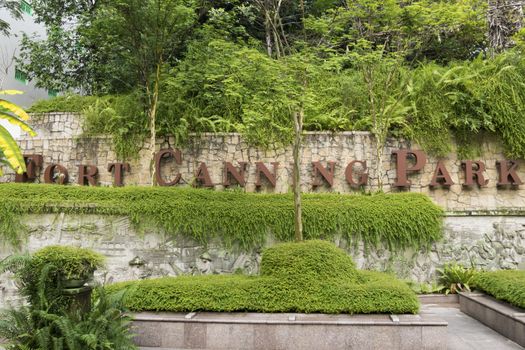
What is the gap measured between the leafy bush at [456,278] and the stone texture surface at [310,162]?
1780 mm

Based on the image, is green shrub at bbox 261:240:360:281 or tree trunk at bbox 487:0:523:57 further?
tree trunk at bbox 487:0:523:57

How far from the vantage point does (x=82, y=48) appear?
15.0 meters

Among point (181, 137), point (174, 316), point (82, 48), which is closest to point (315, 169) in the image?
point (181, 137)

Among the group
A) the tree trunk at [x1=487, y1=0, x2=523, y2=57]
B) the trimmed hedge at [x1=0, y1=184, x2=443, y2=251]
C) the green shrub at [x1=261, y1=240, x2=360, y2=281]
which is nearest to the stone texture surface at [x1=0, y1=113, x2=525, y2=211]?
the trimmed hedge at [x1=0, y1=184, x2=443, y2=251]

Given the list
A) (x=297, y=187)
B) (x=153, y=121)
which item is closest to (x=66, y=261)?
(x=297, y=187)

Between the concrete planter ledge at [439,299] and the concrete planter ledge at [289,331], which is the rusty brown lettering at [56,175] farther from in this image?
the concrete planter ledge at [439,299]

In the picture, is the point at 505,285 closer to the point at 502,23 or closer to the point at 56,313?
the point at 56,313

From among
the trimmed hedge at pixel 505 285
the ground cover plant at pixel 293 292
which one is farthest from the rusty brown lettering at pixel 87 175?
the trimmed hedge at pixel 505 285

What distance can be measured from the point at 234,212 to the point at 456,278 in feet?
17.7

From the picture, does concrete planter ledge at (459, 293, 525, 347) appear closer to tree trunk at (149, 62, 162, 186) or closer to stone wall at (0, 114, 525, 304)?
stone wall at (0, 114, 525, 304)

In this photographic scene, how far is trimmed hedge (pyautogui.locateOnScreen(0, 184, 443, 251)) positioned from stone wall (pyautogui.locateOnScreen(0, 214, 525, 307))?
23 centimetres

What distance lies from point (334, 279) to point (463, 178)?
621 centimetres

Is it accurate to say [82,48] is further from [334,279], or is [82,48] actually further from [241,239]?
[334,279]

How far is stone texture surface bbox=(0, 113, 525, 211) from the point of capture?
11.2 meters
